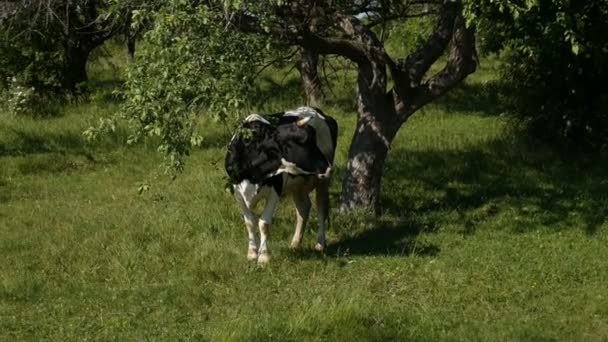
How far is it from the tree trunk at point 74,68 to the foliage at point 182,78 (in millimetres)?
14798

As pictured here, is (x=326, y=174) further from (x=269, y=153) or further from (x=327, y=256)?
(x=327, y=256)

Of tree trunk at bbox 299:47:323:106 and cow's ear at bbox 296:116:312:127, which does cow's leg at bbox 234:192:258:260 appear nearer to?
cow's ear at bbox 296:116:312:127

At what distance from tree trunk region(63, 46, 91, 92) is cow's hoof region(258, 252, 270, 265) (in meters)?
14.6

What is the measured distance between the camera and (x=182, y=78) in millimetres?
8617

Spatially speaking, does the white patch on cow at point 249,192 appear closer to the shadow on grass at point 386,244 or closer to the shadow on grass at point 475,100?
the shadow on grass at point 386,244

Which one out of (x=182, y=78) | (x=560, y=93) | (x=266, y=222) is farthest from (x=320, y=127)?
(x=560, y=93)

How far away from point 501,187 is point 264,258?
515 centimetres

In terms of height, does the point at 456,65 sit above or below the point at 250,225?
above

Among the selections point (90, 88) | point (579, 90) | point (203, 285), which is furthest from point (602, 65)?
point (90, 88)

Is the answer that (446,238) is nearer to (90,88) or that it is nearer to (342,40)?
(342,40)

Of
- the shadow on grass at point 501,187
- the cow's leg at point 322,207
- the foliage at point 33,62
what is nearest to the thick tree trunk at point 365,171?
the shadow on grass at point 501,187

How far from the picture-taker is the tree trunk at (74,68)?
77.2 ft

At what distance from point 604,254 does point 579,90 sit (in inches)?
259

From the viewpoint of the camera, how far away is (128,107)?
8.71 meters
